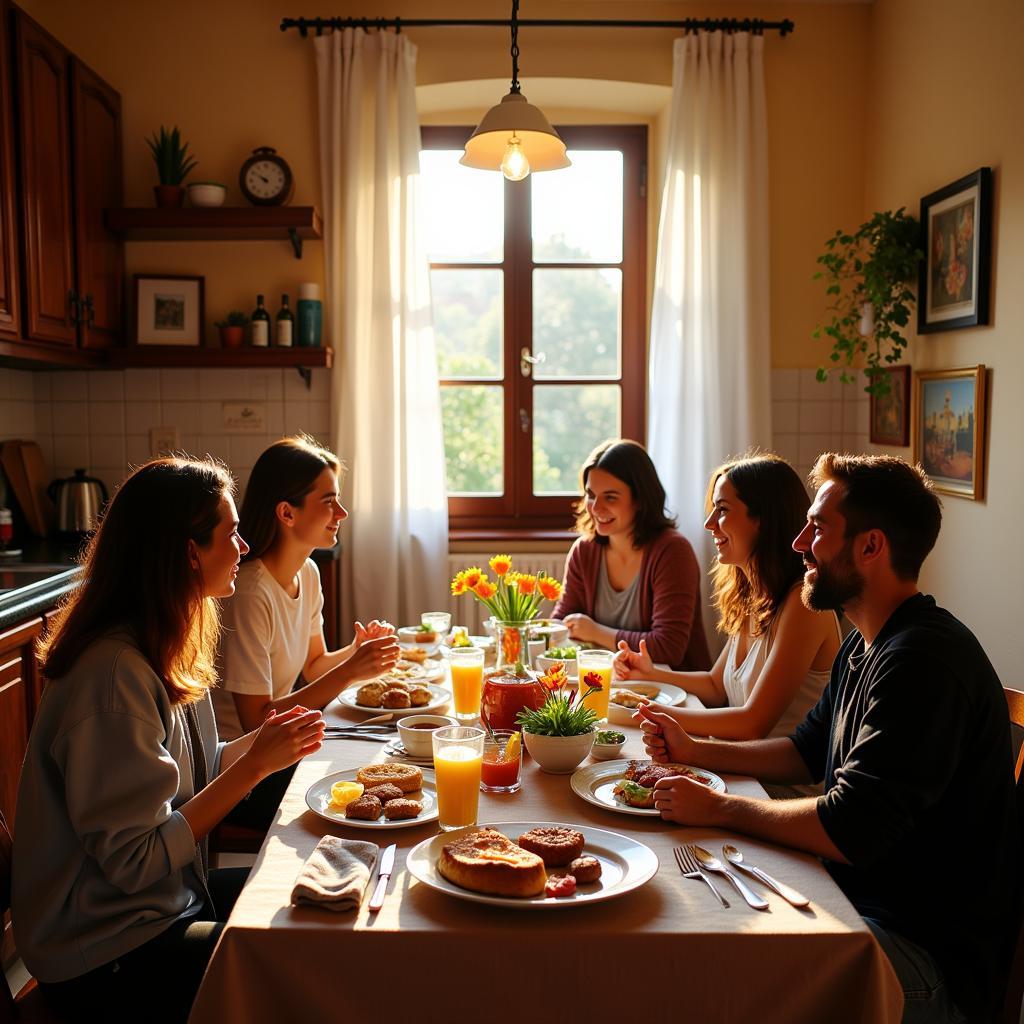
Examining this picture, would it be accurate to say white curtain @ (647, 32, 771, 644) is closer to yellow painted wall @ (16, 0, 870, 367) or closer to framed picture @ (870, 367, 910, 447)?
yellow painted wall @ (16, 0, 870, 367)

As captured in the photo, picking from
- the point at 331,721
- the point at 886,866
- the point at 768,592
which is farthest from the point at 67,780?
the point at 768,592

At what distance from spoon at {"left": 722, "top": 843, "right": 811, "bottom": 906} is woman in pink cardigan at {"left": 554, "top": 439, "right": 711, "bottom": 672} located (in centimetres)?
142

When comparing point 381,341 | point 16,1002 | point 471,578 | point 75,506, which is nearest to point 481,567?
point 381,341

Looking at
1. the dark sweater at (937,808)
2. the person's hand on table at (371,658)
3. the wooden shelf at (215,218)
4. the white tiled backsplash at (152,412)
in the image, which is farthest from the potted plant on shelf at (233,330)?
the dark sweater at (937,808)

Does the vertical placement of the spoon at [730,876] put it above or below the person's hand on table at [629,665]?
below

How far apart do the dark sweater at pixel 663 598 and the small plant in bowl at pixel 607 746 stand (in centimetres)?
97

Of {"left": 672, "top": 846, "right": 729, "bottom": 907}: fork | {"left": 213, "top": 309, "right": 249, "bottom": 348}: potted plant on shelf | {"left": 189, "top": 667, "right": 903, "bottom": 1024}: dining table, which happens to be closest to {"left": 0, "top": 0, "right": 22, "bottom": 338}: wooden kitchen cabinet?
{"left": 213, "top": 309, "right": 249, "bottom": 348}: potted plant on shelf

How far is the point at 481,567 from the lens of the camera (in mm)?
4055

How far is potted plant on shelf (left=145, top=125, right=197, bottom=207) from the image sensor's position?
3766 millimetres

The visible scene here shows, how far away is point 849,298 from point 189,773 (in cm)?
325

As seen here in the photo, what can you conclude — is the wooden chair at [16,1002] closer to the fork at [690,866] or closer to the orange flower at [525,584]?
the fork at [690,866]

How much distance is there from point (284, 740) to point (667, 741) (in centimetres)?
62

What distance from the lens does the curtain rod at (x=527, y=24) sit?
380 cm

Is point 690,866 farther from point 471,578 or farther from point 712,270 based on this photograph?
point 712,270
